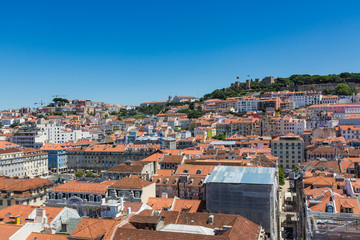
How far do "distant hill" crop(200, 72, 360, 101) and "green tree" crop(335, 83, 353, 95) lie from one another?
42.3 ft

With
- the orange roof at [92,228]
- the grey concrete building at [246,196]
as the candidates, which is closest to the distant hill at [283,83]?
the grey concrete building at [246,196]

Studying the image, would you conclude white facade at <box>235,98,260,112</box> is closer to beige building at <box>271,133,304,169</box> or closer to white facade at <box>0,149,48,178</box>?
beige building at <box>271,133,304,169</box>

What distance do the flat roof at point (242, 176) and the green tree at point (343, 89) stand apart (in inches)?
4832

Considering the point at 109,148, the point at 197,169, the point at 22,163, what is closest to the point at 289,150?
the point at 197,169

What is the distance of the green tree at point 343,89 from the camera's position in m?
145

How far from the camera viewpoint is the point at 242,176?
37438 mm

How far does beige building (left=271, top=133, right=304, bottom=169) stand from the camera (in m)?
75.1

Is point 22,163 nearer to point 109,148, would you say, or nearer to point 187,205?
point 109,148

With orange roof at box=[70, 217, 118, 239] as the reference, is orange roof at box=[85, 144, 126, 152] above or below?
above

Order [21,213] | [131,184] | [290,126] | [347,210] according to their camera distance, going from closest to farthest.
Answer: [347,210], [21,213], [131,184], [290,126]

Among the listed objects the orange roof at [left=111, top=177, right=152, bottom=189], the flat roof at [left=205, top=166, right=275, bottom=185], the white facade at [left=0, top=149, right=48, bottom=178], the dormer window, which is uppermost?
the flat roof at [left=205, top=166, right=275, bottom=185]

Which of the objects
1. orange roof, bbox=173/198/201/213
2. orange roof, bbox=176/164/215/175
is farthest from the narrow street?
orange roof, bbox=173/198/201/213

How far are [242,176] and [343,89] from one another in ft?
416

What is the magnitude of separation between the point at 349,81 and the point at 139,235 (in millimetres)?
163163
